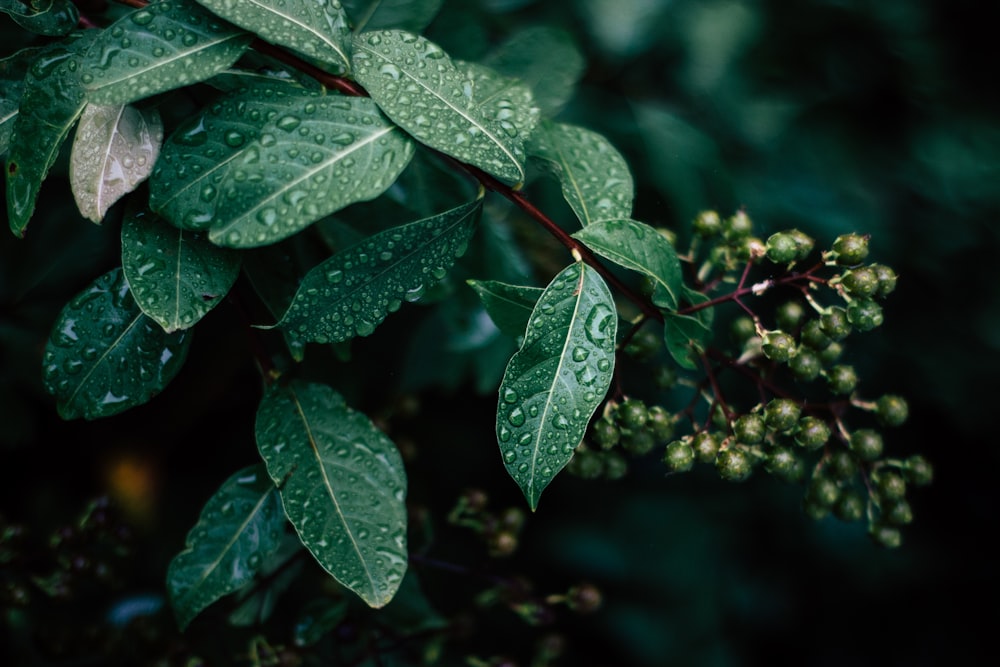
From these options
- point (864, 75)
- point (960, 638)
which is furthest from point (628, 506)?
point (864, 75)

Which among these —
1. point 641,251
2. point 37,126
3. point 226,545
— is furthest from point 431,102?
point 226,545

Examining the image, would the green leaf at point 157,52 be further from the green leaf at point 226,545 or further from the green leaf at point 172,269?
the green leaf at point 226,545

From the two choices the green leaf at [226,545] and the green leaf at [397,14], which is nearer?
the green leaf at [226,545]

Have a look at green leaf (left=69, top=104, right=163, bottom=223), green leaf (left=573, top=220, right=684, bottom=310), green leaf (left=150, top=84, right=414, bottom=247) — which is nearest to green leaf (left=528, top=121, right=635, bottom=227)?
green leaf (left=573, top=220, right=684, bottom=310)

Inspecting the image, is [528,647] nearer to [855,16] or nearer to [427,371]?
[427,371]

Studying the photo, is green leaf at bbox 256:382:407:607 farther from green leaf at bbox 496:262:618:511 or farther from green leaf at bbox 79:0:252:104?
green leaf at bbox 79:0:252:104

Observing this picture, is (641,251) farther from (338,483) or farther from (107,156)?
(107,156)

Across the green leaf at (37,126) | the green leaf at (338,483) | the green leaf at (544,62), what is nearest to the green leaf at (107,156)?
the green leaf at (37,126)
